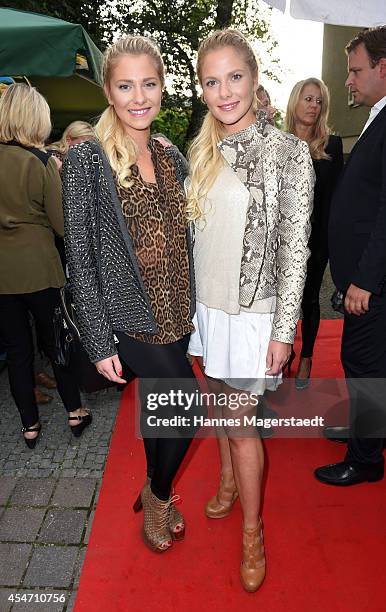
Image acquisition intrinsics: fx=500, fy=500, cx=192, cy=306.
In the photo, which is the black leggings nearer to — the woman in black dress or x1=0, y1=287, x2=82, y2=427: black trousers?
x1=0, y1=287, x2=82, y2=427: black trousers

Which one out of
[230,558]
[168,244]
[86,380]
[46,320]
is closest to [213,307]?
[168,244]

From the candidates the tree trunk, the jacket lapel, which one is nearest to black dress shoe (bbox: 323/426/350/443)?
the jacket lapel

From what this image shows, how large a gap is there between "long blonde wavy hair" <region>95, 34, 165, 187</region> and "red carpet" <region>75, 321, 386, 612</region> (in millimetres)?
1770

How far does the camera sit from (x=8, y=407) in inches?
153

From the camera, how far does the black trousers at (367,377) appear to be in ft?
8.53

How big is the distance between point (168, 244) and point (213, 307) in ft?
1.07

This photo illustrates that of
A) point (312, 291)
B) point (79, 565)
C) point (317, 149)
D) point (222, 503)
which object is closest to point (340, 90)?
point (317, 149)

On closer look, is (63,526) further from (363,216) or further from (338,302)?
(363,216)

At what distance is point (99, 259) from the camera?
199 centimetres

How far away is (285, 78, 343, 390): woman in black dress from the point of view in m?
3.45

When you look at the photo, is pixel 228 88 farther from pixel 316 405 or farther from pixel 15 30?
pixel 316 405

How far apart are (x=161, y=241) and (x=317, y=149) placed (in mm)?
1925

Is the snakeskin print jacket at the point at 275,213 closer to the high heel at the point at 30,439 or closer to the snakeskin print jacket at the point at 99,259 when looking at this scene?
the snakeskin print jacket at the point at 99,259

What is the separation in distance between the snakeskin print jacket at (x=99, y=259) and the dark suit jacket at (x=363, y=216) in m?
0.90
